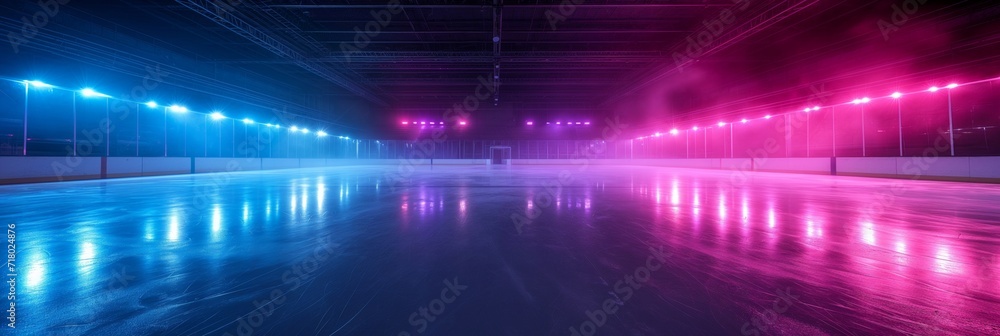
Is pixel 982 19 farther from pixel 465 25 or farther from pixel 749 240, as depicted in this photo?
pixel 465 25

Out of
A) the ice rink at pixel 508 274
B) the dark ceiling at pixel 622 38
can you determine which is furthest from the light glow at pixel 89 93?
the ice rink at pixel 508 274

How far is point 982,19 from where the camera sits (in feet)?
24.0

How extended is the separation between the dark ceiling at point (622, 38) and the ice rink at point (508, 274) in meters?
6.17

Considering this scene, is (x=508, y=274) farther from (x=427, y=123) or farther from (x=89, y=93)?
(x=427, y=123)

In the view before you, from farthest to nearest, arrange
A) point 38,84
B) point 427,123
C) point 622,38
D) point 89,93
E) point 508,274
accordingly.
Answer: point 427,123, point 622,38, point 89,93, point 38,84, point 508,274

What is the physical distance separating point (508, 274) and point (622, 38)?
12.6m

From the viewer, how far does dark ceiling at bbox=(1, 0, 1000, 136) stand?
8.46 m

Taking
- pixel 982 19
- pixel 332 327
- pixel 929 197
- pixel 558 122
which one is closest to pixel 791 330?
pixel 332 327

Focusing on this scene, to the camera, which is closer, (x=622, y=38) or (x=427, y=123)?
(x=622, y=38)

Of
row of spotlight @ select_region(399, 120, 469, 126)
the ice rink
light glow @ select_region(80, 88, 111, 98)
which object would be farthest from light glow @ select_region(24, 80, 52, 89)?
row of spotlight @ select_region(399, 120, 469, 126)

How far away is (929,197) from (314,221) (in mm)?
11775

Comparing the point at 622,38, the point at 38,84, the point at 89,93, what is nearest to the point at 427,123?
the point at 89,93

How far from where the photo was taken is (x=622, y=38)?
41.6 ft

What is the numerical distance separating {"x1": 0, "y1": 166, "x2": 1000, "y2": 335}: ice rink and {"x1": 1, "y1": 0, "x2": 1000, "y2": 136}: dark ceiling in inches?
243
